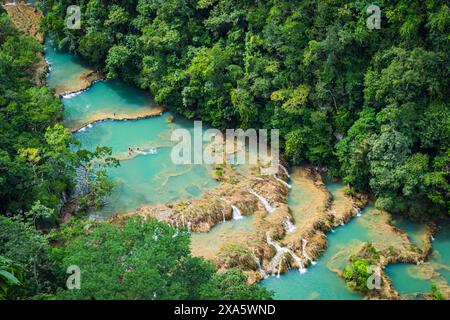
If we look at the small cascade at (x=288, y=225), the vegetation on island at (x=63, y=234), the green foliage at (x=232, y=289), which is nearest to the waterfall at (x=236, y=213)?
the small cascade at (x=288, y=225)

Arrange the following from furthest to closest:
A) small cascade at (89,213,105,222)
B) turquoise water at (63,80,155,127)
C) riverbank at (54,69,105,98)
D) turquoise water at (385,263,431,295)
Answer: riverbank at (54,69,105,98) → turquoise water at (63,80,155,127) → small cascade at (89,213,105,222) → turquoise water at (385,263,431,295)

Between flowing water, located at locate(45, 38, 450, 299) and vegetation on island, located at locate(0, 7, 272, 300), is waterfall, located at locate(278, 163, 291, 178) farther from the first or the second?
vegetation on island, located at locate(0, 7, 272, 300)

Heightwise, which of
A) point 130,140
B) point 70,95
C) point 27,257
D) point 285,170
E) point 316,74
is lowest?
point 285,170

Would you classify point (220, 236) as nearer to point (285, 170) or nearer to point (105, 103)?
point (285, 170)

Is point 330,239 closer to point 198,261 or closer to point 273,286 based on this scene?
point 273,286

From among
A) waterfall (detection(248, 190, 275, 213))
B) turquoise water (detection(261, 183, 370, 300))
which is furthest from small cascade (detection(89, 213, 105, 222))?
turquoise water (detection(261, 183, 370, 300))

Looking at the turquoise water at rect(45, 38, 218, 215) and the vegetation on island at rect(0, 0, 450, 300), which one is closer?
the vegetation on island at rect(0, 0, 450, 300)

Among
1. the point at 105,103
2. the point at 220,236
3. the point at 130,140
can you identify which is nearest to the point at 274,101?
the point at 130,140

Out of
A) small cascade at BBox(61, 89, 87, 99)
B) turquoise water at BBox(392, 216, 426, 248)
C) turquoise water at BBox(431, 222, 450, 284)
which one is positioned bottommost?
turquoise water at BBox(431, 222, 450, 284)

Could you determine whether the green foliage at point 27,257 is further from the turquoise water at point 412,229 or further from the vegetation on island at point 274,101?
the turquoise water at point 412,229
